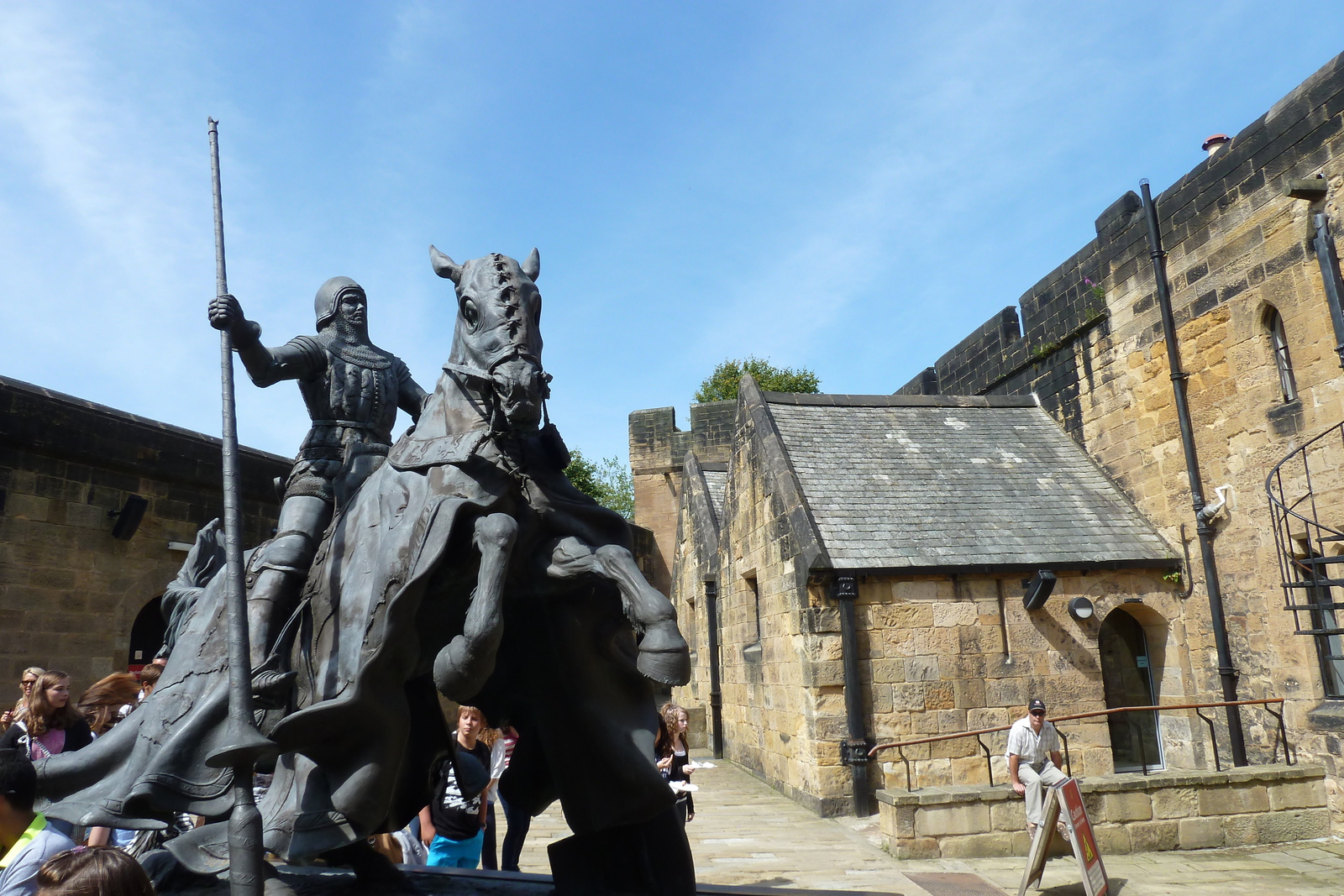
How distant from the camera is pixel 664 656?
104 inches

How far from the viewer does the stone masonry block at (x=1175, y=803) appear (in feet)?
26.1

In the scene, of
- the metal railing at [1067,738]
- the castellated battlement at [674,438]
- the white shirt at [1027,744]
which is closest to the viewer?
the white shirt at [1027,744]

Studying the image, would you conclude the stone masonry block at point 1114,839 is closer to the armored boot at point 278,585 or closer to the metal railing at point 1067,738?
the metal railing at point 1067,738

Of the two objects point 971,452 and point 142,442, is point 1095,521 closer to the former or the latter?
point 971,452

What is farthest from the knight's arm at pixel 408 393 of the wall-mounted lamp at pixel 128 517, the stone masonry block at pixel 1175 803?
the stone masonry block at pixel 1175 803

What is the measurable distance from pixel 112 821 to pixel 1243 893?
23.6ft

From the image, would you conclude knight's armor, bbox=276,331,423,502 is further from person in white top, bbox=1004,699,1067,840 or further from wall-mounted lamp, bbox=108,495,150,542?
wall-mounted lamp, bbox=108,495,150,542

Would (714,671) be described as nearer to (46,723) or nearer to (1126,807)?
(1126,807)

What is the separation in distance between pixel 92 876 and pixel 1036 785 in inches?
285

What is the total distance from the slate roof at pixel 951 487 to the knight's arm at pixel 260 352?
7.15 metres

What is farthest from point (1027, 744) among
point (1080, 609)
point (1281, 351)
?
point (1281, 351)

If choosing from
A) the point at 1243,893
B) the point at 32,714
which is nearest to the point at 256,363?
the point at 32,714

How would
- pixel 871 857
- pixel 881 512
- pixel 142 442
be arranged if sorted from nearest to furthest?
1. pixel 871 857
2. pixel 142 442
3. pixel 881 512

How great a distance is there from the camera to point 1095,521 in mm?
11188
